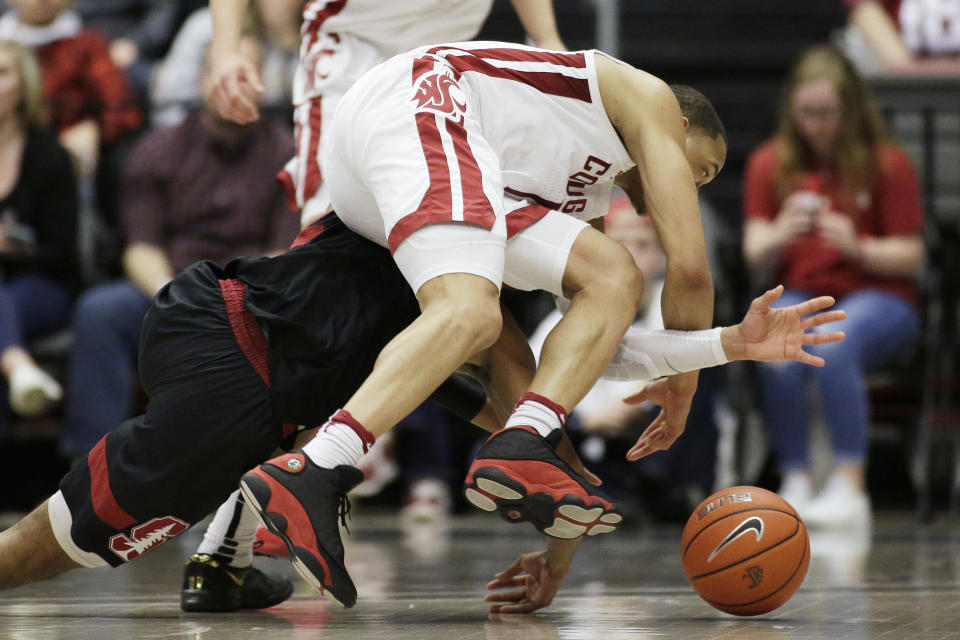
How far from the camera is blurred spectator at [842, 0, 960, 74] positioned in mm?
6242

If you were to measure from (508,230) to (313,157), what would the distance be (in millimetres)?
939

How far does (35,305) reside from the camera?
19.3 feet

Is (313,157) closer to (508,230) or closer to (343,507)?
(508,230)

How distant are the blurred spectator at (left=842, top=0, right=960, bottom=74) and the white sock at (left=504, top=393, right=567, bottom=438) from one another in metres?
3.97

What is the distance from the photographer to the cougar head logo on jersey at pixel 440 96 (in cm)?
294

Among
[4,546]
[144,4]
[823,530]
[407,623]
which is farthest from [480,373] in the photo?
[144,4]

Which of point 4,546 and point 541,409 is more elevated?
point 541,409

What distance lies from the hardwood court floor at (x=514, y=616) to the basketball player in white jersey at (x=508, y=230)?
11.3 inches

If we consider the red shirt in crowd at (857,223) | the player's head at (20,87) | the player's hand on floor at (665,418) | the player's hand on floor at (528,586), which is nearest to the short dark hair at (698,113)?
the player's hand on floor at (665,418)

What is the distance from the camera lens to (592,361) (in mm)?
2930

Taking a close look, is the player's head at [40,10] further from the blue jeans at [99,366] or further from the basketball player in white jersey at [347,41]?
the basketball player in white jersey at [347,41]

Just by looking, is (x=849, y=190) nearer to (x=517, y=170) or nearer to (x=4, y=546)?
(x=517, y=170)

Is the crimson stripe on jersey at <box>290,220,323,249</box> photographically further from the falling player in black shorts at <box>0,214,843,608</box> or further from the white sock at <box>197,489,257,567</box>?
the white sock at <box>197,489,257,567</box>

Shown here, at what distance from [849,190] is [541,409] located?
3342 mm
